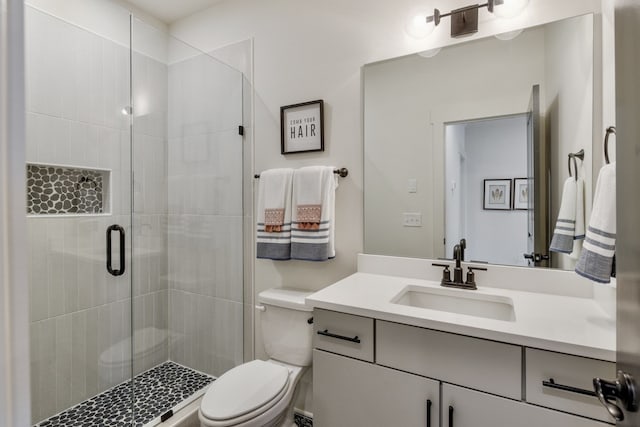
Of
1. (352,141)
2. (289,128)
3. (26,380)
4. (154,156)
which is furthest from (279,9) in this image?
(26,380)

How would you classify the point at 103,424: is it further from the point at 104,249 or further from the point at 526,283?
the point at 526,283

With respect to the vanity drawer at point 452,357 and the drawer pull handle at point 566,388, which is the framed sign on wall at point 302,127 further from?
the drawer pull handle at point 566,388

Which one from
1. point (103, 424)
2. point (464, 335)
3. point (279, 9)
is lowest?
point (103, 424)

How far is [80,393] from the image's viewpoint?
189 cm

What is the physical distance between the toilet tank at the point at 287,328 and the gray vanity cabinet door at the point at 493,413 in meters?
0.77

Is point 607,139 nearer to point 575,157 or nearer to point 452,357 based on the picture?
point 575,157

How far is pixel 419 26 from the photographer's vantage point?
1.60 meters

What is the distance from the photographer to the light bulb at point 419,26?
62.4 inches

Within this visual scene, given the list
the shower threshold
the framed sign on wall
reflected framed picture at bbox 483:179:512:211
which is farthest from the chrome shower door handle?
reflected framed picture at bbox 483:179:512:211

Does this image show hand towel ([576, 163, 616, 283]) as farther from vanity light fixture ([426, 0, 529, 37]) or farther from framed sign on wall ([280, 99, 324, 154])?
framed sign on wall ([280, 99, 324, 154])

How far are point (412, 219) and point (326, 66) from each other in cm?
100

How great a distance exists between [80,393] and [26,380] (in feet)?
6.70

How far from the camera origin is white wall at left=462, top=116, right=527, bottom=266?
1.45 meters

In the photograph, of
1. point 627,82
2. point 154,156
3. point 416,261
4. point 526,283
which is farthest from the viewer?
point 154,156
